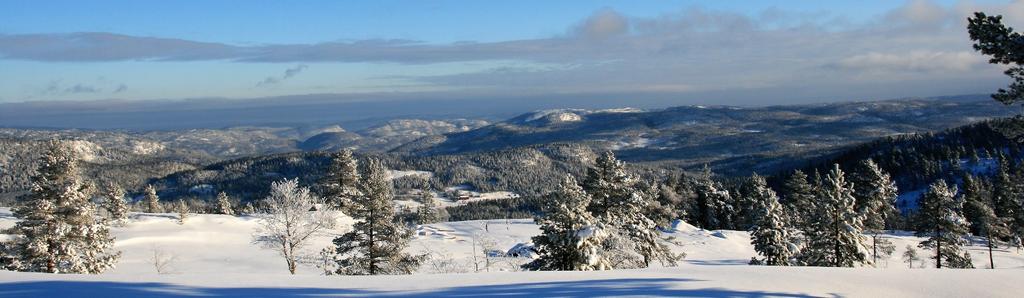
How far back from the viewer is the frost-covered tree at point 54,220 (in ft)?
89.1

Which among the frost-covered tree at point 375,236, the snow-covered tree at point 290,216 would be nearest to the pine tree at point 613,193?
the frost-covered tree at point 375,236

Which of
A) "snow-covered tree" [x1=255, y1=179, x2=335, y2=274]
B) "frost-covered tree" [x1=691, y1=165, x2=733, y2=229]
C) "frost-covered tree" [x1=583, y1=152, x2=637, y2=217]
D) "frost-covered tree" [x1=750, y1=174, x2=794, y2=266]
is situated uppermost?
"frost-covered tree" [x1=583, y1=152, x2=637, y2=217]

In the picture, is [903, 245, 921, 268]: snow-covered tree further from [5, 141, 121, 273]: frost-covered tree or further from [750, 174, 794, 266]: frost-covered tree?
[5, 141, 121, 273]: frost-covered tree

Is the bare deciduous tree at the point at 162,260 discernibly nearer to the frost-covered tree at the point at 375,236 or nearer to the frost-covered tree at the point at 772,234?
the frost-covered tree at the point at 375,236

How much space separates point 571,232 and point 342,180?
36263mm

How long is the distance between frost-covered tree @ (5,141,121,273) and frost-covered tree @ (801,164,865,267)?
119ft

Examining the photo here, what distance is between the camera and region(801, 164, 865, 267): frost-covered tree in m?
33.0

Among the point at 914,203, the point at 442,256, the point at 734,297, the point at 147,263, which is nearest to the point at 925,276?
the point at 734,297

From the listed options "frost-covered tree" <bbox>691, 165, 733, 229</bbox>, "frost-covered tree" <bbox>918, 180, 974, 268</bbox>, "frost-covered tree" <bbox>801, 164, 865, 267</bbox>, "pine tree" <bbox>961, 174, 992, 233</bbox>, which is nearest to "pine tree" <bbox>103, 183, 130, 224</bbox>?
"frost-covered tree" <bbox>801, 164, 865, 267</bbox>

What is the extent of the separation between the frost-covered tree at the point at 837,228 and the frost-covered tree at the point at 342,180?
36527 mm

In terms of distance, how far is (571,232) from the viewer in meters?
25.7

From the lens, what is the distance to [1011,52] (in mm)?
15711

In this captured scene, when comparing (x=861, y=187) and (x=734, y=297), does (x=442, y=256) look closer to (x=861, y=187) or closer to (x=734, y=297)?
(x=861, y=187)

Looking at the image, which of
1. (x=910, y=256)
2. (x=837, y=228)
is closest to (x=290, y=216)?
(x=837, y=228)
